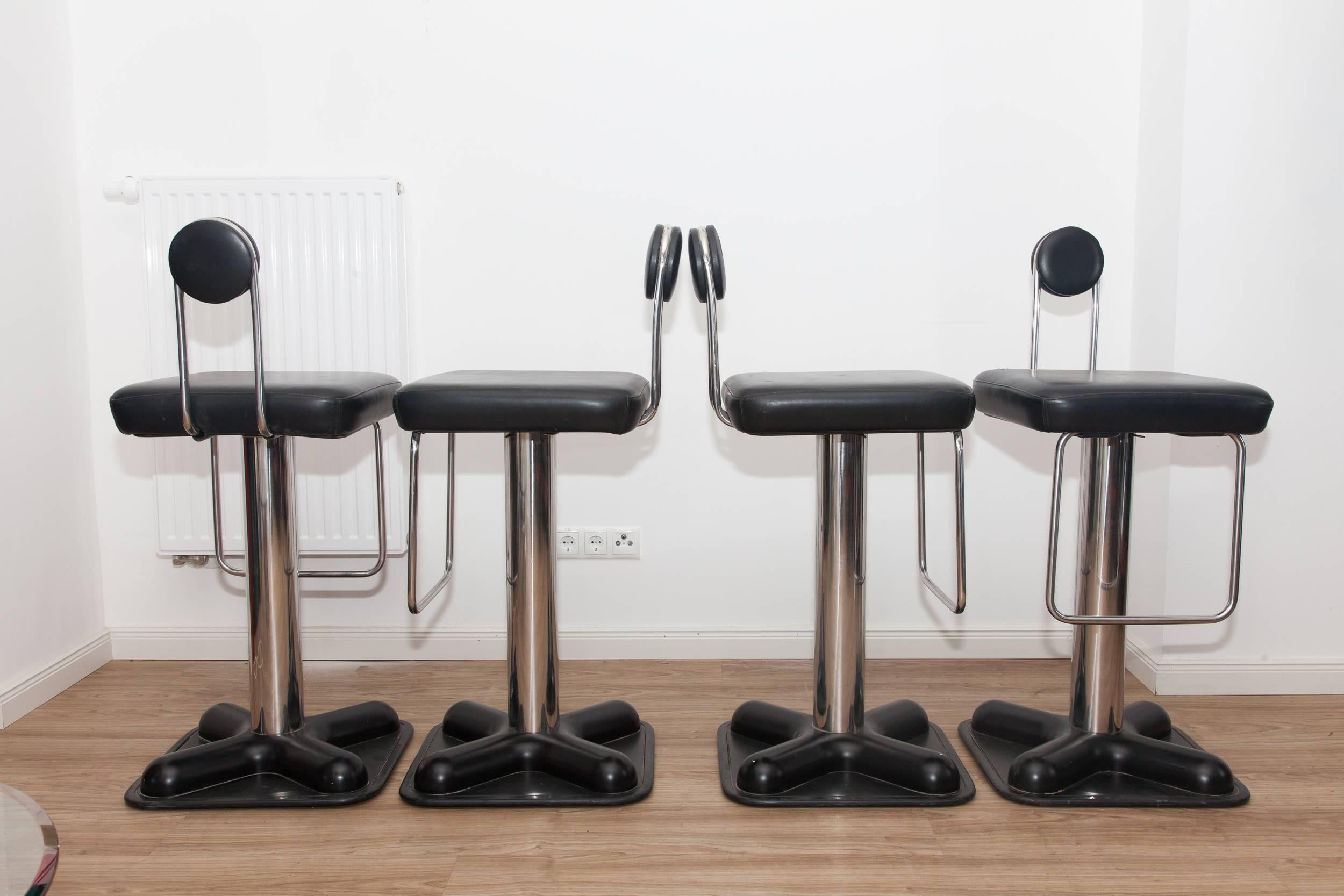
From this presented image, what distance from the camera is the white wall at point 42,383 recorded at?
2.00 m

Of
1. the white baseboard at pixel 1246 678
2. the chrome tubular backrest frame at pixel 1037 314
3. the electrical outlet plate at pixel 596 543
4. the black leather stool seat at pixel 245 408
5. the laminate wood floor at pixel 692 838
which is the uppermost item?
the chrome tubular backrest frame at pixel 1037 314

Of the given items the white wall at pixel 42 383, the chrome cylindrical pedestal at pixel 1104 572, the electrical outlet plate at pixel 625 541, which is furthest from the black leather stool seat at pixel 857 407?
the white wall at pixel 42 383

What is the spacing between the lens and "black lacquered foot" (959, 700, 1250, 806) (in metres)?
1.59

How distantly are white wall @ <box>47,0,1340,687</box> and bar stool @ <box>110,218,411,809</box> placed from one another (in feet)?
2.11

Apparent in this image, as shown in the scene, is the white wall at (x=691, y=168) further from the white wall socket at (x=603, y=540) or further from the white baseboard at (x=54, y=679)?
the white baseboard at (x=54, y=679)

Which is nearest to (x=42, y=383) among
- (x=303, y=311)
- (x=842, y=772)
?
(x=303, y=311)

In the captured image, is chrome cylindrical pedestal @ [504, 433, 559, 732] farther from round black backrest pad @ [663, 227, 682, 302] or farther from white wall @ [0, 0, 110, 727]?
white wall @ [0, 0, 110, 727]

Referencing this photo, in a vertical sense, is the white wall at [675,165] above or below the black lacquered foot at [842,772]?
above

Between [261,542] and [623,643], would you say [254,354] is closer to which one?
[261,542]

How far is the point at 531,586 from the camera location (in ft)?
5.49

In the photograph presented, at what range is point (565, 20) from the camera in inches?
85.7

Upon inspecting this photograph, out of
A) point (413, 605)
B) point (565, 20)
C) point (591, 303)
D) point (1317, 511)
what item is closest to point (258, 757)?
point (413, 605)

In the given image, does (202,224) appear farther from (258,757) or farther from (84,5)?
(84,5)

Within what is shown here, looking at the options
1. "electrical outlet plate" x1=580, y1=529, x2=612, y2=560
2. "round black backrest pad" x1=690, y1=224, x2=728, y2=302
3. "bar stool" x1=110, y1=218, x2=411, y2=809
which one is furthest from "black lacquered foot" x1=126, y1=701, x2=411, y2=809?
"round black backrest pad" x1=690, y1=224, x2=728, y2=302
